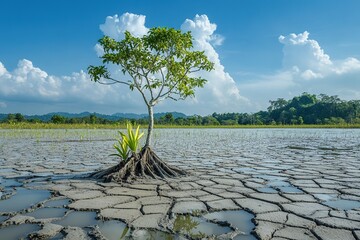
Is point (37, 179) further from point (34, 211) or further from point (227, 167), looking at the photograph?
point (227, 167)

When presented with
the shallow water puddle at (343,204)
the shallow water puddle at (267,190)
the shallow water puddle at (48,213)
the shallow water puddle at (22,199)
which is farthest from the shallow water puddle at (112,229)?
the shallow water puddle at (343,204)

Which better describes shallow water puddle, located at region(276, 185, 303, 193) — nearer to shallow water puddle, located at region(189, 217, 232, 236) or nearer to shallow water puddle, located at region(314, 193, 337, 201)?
shallow water puddle, located at region(314, 193, 337, 201)

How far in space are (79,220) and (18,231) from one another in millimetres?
589

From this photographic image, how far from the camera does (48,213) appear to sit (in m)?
3.67

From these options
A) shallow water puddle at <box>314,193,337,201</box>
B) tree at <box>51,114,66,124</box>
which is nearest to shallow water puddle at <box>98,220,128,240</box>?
shallow water puddle at <box>314,193,337,201</box>

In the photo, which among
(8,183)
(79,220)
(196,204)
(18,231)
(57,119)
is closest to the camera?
(18,231)

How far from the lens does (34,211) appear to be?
373 cm

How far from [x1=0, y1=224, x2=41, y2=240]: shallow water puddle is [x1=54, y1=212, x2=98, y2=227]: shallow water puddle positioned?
255 mm

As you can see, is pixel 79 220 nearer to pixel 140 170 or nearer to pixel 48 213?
pixel 48 213

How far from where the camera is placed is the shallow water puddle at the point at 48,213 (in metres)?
3.55

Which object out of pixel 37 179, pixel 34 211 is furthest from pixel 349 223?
pixel 37 179

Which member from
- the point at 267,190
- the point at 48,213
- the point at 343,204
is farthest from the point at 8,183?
the point at 343,204

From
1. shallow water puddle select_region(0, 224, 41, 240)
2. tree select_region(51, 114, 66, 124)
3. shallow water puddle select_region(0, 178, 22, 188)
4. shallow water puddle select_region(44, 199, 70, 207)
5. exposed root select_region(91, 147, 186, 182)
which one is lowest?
shallow water puddle select_region(0, 178, 22, 188)

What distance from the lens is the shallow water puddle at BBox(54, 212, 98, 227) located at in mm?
3287
